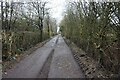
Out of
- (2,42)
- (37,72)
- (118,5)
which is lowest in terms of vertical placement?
(37,72)

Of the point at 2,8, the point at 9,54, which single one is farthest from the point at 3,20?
the point at 9,54

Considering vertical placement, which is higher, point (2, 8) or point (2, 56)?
point (2, 8)

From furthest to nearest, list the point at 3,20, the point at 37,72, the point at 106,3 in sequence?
1. the point at 3,20
2. the point at 37,72
3. the point at 106,3

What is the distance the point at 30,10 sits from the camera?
45.0 metres

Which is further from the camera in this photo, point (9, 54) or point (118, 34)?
point (9, 54)

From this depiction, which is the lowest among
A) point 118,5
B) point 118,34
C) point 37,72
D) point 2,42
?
point 37,72

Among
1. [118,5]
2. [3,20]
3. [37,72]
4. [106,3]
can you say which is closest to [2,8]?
[3,20]

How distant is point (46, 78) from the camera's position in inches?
409

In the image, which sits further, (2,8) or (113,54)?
(2,8)

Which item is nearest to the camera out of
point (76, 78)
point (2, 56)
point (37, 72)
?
point (76, 78)

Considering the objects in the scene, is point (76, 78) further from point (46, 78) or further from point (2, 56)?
point (2, 56)

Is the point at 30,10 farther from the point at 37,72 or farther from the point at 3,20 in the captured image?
the point at 37,72

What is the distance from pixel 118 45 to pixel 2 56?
9565 mm

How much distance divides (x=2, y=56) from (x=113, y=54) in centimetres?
922
